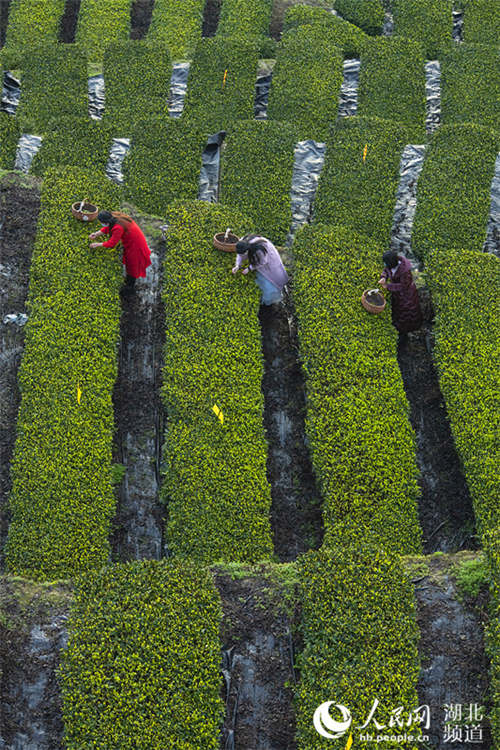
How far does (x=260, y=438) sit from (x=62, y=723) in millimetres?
4313

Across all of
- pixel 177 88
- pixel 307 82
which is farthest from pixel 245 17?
pixel 307 82

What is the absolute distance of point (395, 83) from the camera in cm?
1809

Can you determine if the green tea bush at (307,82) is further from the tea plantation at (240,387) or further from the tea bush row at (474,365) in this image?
the tea bush row at (474,365)

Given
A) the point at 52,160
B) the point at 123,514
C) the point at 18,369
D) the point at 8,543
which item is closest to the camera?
the point at 8,543

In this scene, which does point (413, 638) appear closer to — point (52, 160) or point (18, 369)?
point (18, 369)

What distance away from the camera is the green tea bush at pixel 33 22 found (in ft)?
65.3

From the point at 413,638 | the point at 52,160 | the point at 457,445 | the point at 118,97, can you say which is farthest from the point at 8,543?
the point at 118,97

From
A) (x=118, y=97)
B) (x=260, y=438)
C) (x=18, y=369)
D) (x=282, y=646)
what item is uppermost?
(x=118, y=97)

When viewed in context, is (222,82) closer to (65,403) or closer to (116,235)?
(116,235)

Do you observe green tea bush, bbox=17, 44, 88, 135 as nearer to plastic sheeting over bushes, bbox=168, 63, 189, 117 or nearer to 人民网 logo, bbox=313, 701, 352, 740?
plastic sheeting over bushes, bbox=168, 63, 189, 117

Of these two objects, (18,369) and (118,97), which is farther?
(118,97)

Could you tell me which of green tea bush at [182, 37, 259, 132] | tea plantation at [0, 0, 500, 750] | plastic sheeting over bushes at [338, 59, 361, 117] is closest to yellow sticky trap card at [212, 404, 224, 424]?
tea plantation at [0, 0, 500, 750]

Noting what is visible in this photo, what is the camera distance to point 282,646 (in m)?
8.93

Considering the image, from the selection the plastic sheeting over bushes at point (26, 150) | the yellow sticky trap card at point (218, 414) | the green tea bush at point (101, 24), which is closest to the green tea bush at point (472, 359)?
the yellow sticky trap card at point (218, 414)
